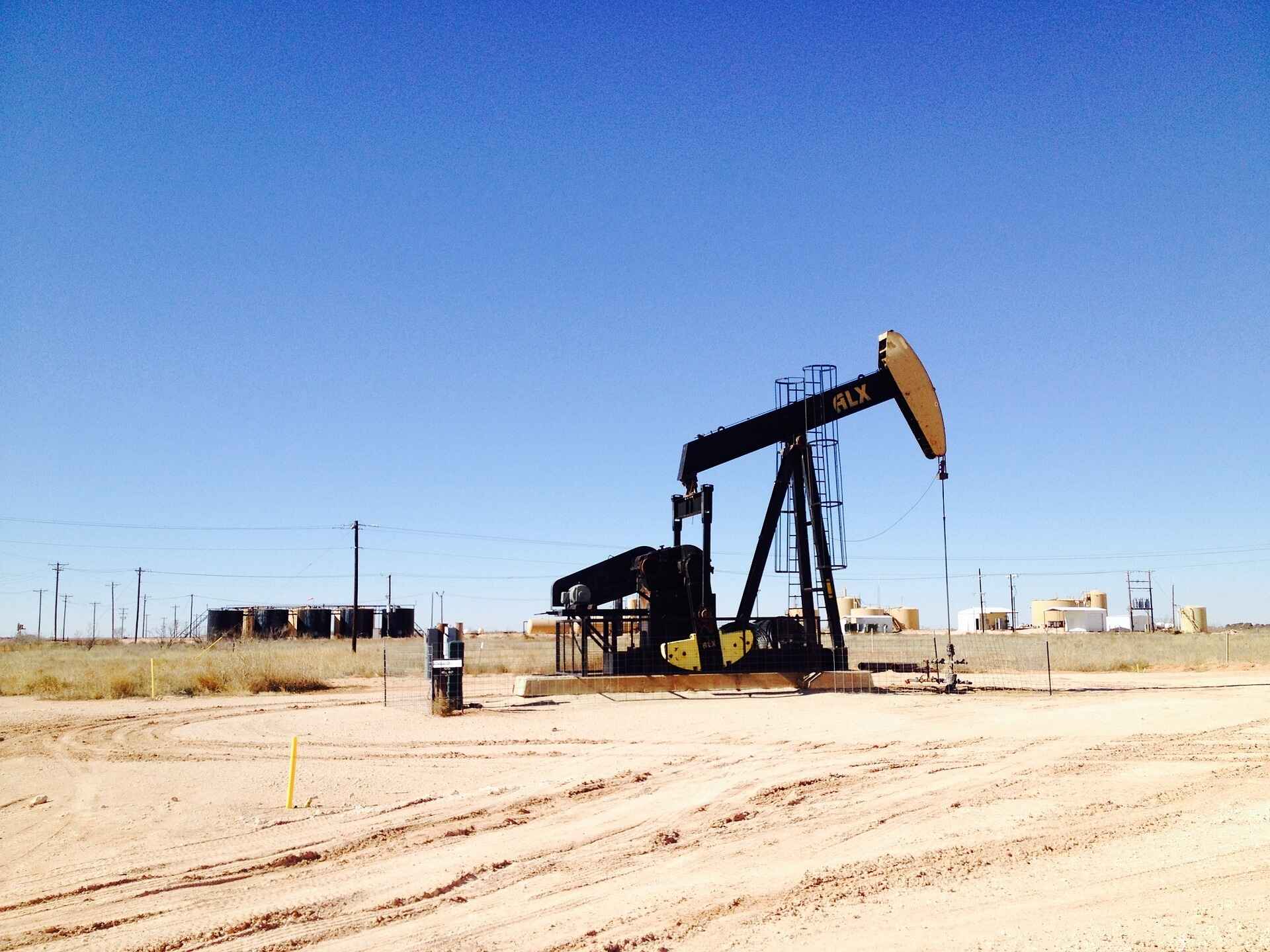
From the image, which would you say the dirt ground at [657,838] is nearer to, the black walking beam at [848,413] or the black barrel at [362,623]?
the black walking beam at [848,413]

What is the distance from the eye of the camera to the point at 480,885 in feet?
18.1

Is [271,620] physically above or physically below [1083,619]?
above

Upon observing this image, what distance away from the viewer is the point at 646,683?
58.0 ft

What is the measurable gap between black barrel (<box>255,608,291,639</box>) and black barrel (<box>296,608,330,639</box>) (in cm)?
79

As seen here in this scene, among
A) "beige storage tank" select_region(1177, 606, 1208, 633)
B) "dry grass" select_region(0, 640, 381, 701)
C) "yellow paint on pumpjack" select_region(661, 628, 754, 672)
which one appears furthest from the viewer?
"beige storage tank" select_region(1177, 606, 1208, 633)

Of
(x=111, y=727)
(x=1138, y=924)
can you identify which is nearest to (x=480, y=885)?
(x=1138, y=924)

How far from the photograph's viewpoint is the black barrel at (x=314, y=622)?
62344 mm

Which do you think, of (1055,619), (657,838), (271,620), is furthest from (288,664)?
(1055,619)

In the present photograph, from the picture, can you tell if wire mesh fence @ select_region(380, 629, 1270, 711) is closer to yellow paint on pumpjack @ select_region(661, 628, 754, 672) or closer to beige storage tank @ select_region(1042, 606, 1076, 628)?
yellow paint on pumpjack @ select_region(661, 628, 754, 672)

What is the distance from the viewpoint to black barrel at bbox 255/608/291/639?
63156 millimetres

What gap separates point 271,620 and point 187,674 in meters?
43.0

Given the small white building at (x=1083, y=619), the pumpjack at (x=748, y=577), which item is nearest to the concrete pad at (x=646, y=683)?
the pumpjack at (x=748, y=577)

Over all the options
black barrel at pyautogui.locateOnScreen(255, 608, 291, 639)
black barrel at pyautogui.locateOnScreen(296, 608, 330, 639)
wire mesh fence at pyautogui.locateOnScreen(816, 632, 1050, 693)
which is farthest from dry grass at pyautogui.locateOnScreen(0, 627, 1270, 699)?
black barrel at pyautogui.locateOnScreen(255, 608, 291, 639)

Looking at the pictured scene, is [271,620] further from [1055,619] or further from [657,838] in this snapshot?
[657,838]
